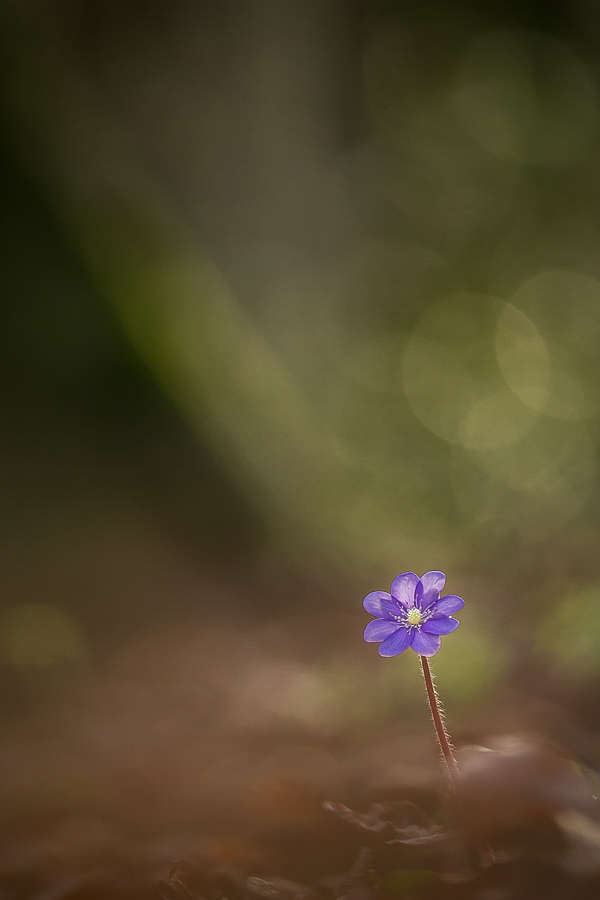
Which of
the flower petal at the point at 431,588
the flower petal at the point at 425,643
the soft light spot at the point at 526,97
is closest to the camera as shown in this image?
the flower petal at the point at 425,643

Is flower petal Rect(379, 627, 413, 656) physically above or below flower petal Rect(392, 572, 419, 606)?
below

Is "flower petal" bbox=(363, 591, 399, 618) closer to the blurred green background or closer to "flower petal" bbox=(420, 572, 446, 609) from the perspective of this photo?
"flower petal" bbox=(420, 572, 446, 609)

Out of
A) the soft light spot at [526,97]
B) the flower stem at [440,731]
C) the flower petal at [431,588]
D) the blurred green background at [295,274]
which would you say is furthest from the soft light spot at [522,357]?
the flower stem at [440,731]

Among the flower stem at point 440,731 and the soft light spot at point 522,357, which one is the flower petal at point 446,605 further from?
the soft light spot at point 522,357

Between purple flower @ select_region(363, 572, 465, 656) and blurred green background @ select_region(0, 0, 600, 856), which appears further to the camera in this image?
blurred green background @ select_region(0, 0, 600, 856)

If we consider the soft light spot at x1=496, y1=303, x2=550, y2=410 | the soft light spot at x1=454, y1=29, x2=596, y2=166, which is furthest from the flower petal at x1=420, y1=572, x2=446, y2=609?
the soft light spot at x1=454, y1=29, x2=596, y2=166

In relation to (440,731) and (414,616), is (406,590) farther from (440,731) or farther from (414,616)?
(440,731)
